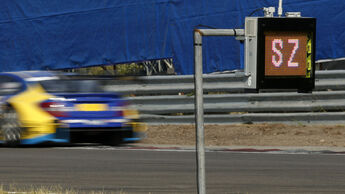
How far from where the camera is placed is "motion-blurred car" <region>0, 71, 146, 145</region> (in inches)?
509

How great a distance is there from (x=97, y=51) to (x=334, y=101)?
5.31m

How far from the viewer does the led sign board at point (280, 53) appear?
223 inches

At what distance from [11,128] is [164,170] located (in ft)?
11.8

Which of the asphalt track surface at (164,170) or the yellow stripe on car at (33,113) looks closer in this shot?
the asphalt track surface at (164,170)

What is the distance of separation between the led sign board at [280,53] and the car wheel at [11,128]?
8.04 metres

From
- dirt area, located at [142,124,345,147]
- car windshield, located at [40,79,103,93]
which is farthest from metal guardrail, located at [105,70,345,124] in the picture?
car windshield, located at [40,79,103,93]

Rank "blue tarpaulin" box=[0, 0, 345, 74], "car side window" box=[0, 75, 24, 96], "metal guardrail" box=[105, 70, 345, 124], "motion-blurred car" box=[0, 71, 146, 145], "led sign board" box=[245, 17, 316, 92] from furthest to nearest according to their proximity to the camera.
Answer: "blue tarpaulin" box=[0, 0, 345, 74] → "metal guardrail" box=[105, 70, 345, 124] → "car side window" box=[0, 75, 24, 96] → "motion-blurred car" box=[0, 71, 146, 145] → "led sign board" box=[245, 17, 316, 92]

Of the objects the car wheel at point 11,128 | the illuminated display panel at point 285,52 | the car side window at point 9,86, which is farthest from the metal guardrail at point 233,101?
the illuminated display panel at point 285,52

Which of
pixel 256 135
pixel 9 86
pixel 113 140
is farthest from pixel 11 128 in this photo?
pixel 256 135

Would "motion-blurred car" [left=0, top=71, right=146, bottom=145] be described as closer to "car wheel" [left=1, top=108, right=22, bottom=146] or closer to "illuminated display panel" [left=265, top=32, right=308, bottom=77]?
"car wheel" [left=1, top=108, right=22, bottom=146]

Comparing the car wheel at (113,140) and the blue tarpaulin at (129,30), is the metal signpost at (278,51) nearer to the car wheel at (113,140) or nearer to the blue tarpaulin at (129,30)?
the car wheel at (113,140)

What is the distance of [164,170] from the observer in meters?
10.7

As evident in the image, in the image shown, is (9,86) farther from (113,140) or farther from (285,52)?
(285,52)

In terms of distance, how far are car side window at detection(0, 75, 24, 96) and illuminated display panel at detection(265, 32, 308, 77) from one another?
8.56 m
